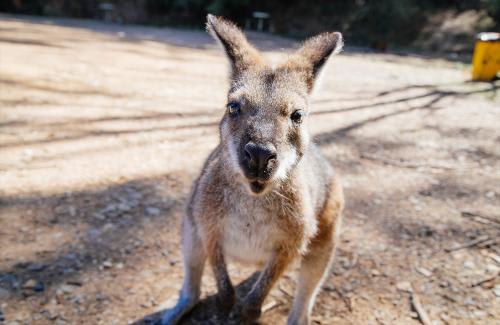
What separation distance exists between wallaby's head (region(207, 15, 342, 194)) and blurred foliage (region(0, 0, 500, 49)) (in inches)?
480

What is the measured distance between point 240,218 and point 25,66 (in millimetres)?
5253

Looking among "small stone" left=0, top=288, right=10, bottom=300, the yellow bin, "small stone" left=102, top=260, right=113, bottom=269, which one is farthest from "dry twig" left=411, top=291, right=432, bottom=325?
the yellow bin

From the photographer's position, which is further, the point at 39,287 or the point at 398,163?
the point at 398,163

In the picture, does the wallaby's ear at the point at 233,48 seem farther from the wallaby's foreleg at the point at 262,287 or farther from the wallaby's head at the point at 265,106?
the wallaby's foreleg at the point at 262,287

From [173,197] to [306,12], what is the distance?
15.5m

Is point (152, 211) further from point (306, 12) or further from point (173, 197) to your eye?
point (306, 12)

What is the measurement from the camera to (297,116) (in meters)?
2.08

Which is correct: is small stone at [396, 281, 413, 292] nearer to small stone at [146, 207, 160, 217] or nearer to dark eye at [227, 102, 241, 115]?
dark eye at [227, 102, 241, 115]

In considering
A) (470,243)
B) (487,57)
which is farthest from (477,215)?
(487,57)

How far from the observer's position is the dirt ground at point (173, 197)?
2.47 metres

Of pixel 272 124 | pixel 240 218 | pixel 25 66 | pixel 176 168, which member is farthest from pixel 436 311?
pixel 25 66

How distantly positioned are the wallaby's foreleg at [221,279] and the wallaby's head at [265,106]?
520 millimetres

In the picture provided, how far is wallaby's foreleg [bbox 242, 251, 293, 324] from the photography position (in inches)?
86.3

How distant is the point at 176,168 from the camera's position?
392 centimetres
